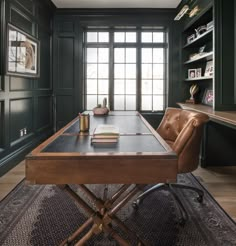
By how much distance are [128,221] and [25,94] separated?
2906 mm

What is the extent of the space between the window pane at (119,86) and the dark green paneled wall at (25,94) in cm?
144

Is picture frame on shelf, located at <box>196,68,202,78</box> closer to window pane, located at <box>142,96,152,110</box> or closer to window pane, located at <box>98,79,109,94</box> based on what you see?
window pane, located at <box>142,96,152,110</box>

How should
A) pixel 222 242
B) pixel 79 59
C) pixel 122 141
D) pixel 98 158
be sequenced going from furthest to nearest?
pixel 79 59, pixel 222 242, pixel 122 141, pixel 98 158

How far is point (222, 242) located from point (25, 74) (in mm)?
3482

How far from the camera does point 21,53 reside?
13.6ft

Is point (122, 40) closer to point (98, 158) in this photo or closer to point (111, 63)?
point (111, 63)

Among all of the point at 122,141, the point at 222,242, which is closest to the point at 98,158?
the point at 122,141

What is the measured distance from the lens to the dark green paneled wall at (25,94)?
12.2 ft

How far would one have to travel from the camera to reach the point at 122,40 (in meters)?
6.35

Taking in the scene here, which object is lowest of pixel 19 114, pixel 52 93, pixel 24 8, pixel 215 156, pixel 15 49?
pixel 215 156

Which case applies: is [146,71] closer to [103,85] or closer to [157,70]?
[157,70]

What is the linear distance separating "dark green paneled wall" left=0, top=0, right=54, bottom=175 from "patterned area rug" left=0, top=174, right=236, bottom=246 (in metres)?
1.15

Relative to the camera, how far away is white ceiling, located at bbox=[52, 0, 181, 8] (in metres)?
5.61

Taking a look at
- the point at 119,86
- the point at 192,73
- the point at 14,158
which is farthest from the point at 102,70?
the point at 14,158
